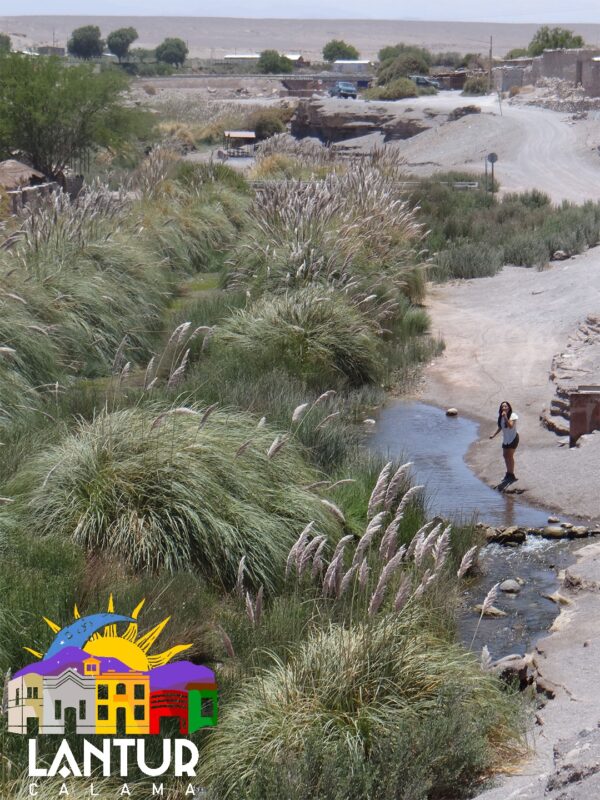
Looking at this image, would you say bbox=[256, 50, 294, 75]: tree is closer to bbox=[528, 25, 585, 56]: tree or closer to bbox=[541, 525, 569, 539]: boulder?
bbox=[528, 25, 585, 56]: tree

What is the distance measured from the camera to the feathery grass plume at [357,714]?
6191 millimetres

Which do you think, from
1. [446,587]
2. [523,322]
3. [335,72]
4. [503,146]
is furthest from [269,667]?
[335,72]

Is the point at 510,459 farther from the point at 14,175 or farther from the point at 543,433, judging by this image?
the point at 14,175

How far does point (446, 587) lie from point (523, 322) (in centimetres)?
1515

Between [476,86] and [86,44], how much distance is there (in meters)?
74.0

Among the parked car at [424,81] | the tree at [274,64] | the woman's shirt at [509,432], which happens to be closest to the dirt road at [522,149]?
the parked car at [424,81]

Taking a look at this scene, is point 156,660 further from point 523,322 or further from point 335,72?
point 335,72

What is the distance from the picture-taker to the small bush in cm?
8662

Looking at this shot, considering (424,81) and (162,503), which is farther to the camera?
(424,81)

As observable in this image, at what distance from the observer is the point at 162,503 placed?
29.2ft

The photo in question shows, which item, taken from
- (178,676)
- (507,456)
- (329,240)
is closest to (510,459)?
(507,456)

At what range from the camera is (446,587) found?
29.5ft

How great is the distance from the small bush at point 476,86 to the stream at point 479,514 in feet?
237

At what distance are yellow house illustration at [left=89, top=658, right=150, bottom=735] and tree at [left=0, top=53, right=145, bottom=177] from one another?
30.6 metres
